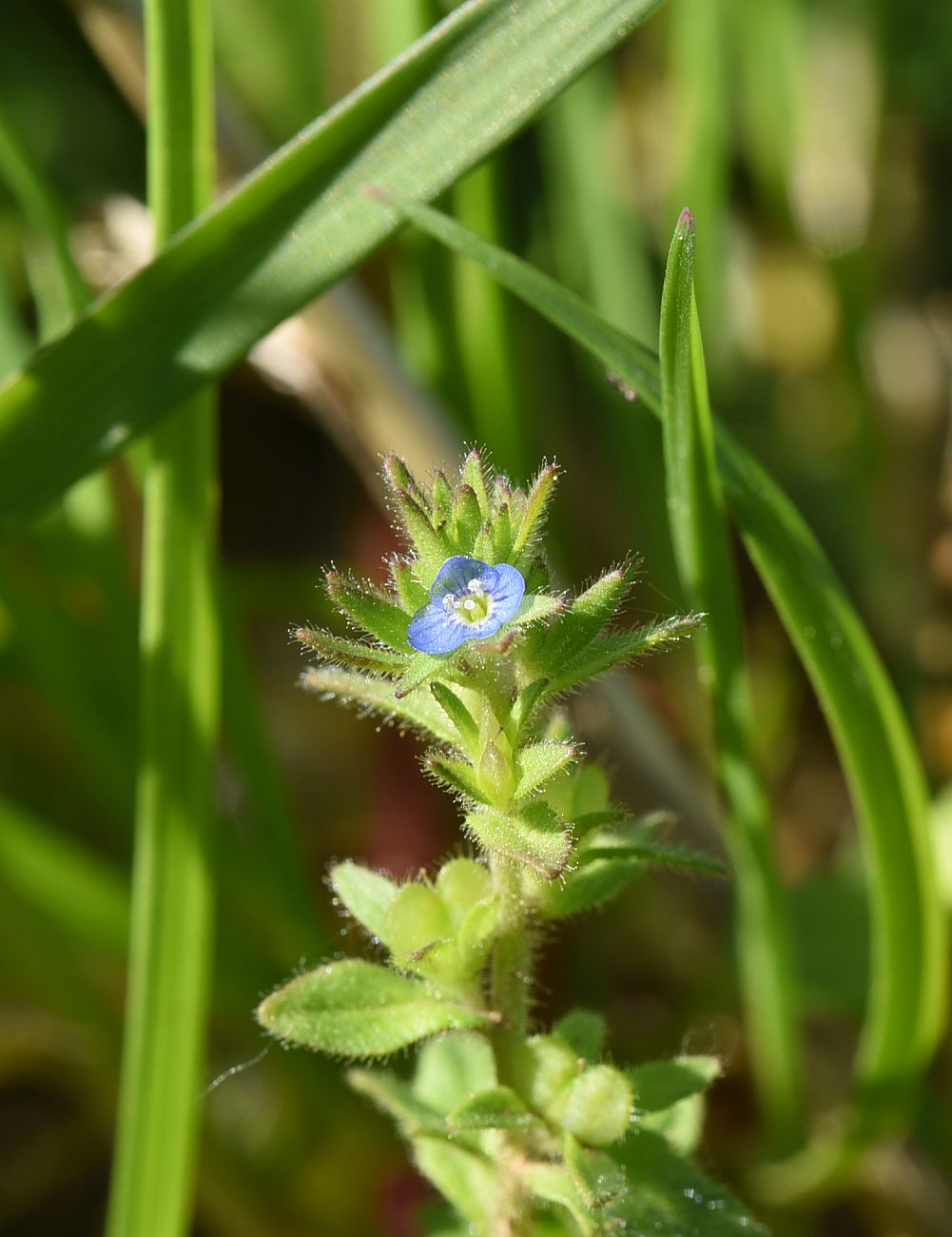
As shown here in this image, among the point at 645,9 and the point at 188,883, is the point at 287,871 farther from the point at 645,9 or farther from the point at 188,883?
the point at 645,9

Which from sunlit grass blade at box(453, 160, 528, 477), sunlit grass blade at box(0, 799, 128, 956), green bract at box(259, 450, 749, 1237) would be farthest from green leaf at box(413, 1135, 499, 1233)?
sunlit grass blade at box(453, 160, 528, 477)

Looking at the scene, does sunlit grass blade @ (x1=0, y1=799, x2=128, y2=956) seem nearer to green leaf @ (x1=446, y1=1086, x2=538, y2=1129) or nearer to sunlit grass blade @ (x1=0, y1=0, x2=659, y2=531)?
sunlit grass blade @ (x1=0, y1=0, x2=659, y2=531)

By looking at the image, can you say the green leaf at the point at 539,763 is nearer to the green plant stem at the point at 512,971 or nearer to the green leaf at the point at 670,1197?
the green plant stem at the point at 512,971

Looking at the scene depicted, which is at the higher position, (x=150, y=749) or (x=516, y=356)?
(x=516, y=356)

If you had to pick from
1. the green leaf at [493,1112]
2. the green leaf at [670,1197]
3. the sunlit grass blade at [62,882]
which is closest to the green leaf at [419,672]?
the green leaf at [493,1112]

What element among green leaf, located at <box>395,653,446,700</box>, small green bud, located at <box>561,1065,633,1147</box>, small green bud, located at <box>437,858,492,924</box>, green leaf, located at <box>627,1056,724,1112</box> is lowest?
small green bud, located at <box>561,1065,633,1147</box>

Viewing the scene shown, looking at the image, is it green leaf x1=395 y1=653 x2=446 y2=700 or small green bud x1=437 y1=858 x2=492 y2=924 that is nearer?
green leaf x1=395 y1=653 x2=446 y2=700

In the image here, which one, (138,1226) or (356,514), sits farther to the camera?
(356,514)

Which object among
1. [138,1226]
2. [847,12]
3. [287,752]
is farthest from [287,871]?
[847,12]
